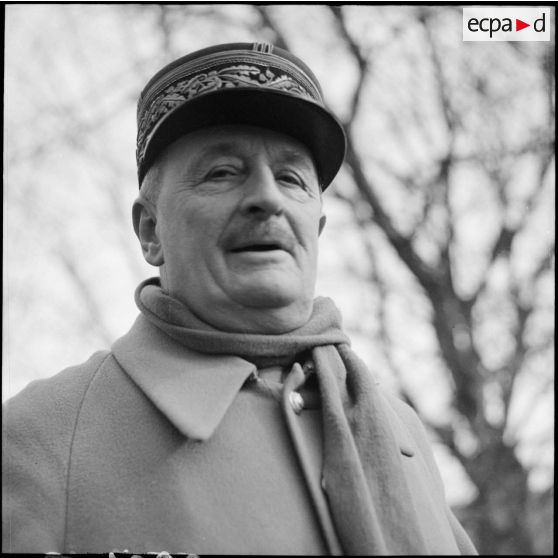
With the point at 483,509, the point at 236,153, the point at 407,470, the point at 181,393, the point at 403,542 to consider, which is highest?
the point at 236,153

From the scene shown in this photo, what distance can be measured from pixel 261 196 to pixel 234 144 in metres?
0.16

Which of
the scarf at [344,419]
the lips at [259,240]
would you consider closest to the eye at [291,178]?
the lips at [259,240]

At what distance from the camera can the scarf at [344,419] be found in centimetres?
175

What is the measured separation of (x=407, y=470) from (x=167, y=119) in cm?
98

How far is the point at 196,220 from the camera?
202 centimetres

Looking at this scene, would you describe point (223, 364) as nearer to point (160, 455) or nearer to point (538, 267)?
point (160, 455)

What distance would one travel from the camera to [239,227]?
1.98m

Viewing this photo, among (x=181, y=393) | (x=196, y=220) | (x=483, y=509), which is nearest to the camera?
(x=181, y=393)

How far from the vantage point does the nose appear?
1963mm

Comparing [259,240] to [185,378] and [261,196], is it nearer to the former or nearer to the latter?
[261,196]

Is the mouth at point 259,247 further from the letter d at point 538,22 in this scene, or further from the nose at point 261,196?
the letter d at point 538,22

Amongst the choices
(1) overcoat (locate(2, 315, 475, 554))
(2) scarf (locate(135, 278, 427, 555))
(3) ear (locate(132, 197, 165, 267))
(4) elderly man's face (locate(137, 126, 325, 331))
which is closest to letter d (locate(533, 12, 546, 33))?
(4) elderly man's face (locate(137, 126, 325, 331))

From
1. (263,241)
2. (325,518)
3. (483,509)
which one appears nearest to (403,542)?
(325,518)

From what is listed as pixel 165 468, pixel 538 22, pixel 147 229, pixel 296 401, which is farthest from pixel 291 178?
pixel 538 22
